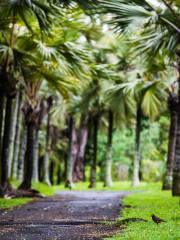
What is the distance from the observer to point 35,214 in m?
13.0

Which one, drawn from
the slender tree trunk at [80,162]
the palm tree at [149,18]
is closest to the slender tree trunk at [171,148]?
the palm tree at [149,18]

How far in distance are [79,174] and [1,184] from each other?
78.5 feet

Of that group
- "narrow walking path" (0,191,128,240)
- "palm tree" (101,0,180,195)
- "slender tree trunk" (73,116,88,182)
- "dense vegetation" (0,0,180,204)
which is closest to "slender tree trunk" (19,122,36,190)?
"dense vegetation" (0,0,180,204)

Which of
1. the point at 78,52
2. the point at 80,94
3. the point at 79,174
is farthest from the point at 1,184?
the point at 79,174

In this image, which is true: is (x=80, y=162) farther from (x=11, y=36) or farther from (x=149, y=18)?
(x=149, y=18)

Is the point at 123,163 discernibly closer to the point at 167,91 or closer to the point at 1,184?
the point at 167,91

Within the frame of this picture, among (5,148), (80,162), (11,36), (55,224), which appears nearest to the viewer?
(55,224)

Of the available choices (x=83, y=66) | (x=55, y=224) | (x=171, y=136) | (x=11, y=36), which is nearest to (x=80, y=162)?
(x=171, y=136)

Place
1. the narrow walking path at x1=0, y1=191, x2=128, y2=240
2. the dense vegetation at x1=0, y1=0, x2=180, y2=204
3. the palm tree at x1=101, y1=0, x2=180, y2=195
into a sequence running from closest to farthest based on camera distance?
the narrow walking path at x1=0, y1=191, x2=128, y2=240 < the palm tree at x1=101, y1=0, x2=180, y2=195 < the dense vegetation at x1=0, y1=0, x2=180, y2=204

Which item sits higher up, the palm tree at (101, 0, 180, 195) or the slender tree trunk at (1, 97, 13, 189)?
the palm tree at (101, 0, 180, 195)

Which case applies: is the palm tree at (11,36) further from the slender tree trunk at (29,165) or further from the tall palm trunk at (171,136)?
the tall palm trunk at (171,136)

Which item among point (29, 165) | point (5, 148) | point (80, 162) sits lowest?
point (29, 165)

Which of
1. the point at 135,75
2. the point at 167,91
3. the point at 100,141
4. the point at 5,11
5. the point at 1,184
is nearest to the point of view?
the point at 5,11

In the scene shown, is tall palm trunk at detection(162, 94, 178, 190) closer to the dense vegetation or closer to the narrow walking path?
the dense vegetation
